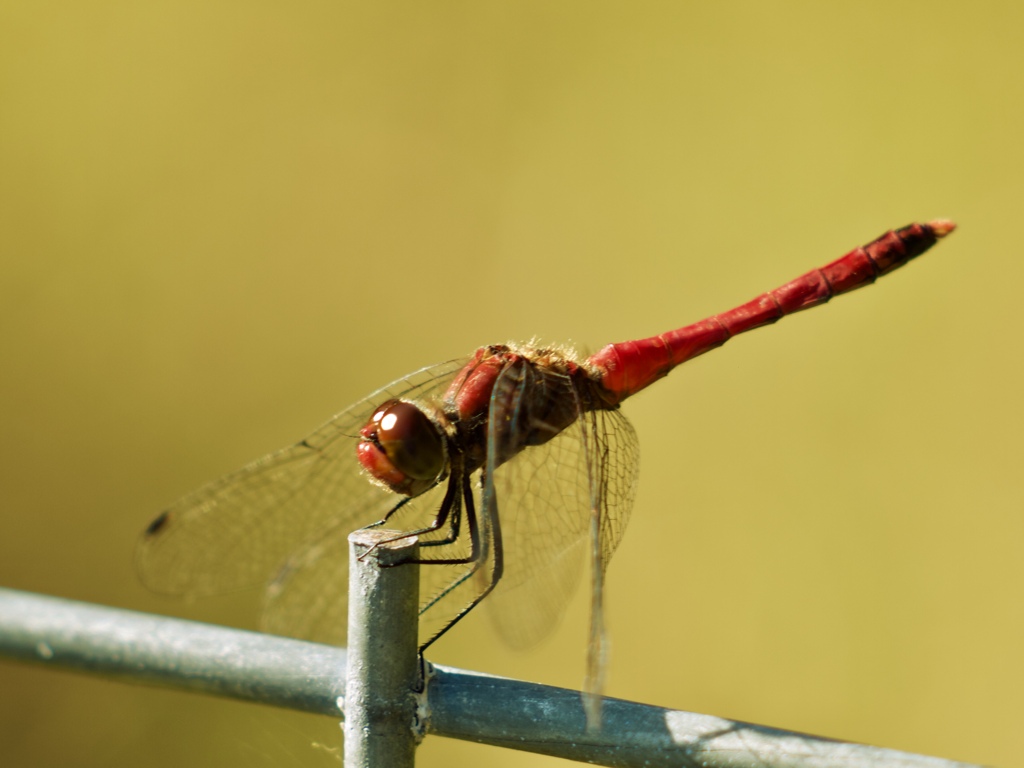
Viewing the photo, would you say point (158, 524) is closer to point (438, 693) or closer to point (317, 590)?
point (317, 590)

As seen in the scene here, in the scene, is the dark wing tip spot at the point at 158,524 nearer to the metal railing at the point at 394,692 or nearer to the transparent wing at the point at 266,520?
the transparent wing at the point at 266,520

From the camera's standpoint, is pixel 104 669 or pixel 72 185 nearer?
pixel 104 669

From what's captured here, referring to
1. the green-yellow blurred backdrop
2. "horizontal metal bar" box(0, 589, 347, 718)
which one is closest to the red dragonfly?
"horizontal metal bar" box(0, 589, 347, 718)

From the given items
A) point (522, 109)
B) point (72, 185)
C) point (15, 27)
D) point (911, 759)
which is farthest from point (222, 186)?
point (911, 759)

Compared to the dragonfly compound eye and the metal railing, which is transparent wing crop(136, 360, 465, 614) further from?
the metal railing

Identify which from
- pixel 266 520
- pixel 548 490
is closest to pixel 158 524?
pixel 266 520

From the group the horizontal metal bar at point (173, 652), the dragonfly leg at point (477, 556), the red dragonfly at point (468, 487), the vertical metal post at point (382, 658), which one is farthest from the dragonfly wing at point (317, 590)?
the vertical metal post at point (382, 658)

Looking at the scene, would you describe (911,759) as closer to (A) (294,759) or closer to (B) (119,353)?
(A) (294,759)
